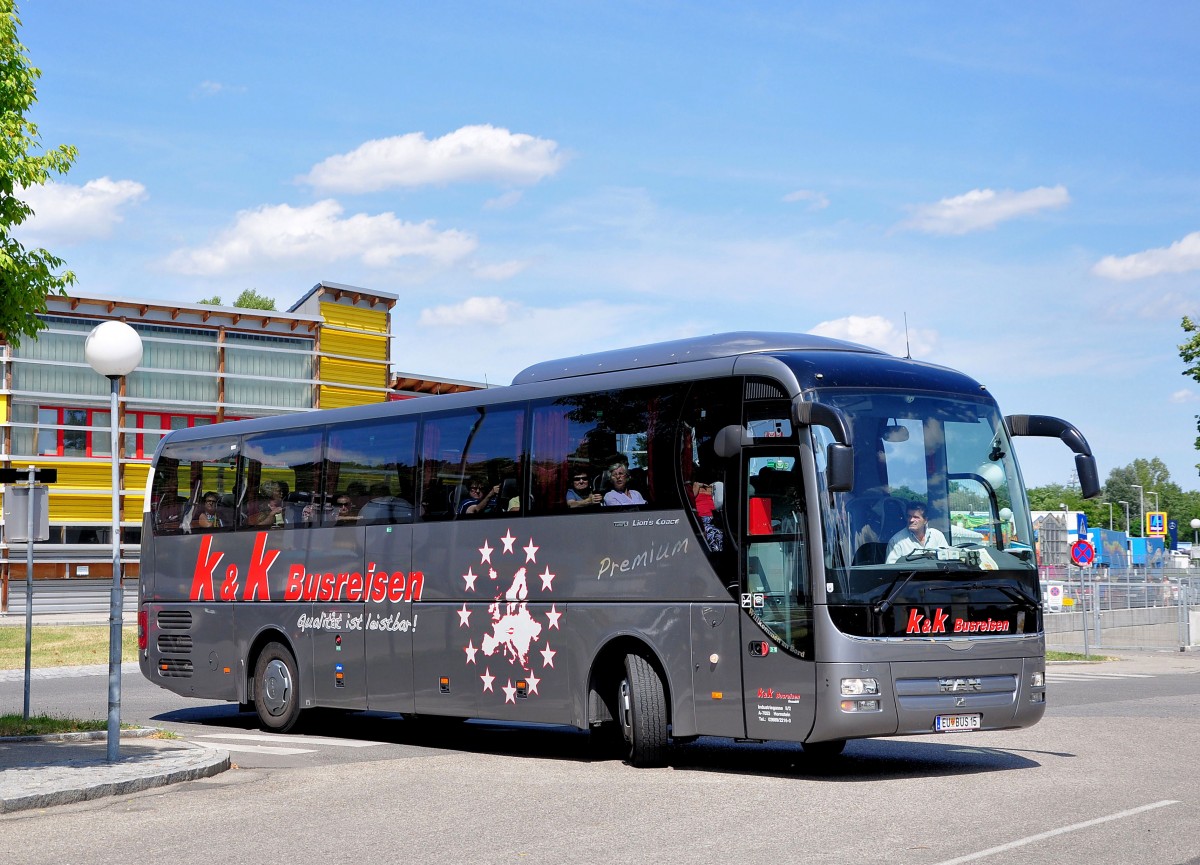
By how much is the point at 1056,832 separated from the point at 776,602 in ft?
11.4

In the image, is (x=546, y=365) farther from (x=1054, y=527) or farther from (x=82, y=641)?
(x=1054, y=527)

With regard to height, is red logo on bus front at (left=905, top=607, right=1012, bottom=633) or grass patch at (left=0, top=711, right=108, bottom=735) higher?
red logo on bus front at (left=905, top=607, right=1012, bottom=633)

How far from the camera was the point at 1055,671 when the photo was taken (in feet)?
100

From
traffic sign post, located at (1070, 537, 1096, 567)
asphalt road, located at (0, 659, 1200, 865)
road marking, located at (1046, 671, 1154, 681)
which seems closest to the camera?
asphalt road, located at (0, 659, 1200, 865)

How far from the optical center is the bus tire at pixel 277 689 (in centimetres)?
1722

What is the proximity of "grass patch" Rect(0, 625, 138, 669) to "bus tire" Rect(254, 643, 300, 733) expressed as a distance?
1039cm

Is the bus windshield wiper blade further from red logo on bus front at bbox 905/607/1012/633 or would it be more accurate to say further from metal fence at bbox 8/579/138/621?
metal fence at bbox 8/579/138/621

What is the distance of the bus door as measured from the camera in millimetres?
11875

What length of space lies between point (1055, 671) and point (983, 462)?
1925 cm

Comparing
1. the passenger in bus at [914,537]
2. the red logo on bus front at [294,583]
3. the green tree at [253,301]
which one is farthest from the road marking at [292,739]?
the green tree at [253,301]

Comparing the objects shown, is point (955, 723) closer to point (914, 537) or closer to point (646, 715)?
point (914, 537)

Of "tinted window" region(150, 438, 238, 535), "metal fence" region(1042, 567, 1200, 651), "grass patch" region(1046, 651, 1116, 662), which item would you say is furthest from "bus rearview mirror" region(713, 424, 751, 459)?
"metal fence" region(1042, 567, 1200, 651)

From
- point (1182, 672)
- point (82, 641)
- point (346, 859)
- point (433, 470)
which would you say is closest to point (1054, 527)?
point (1182, 672)

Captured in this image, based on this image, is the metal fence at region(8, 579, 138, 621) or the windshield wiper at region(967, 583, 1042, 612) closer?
the windshield wiper at region(967, 583, 1042, 612)
